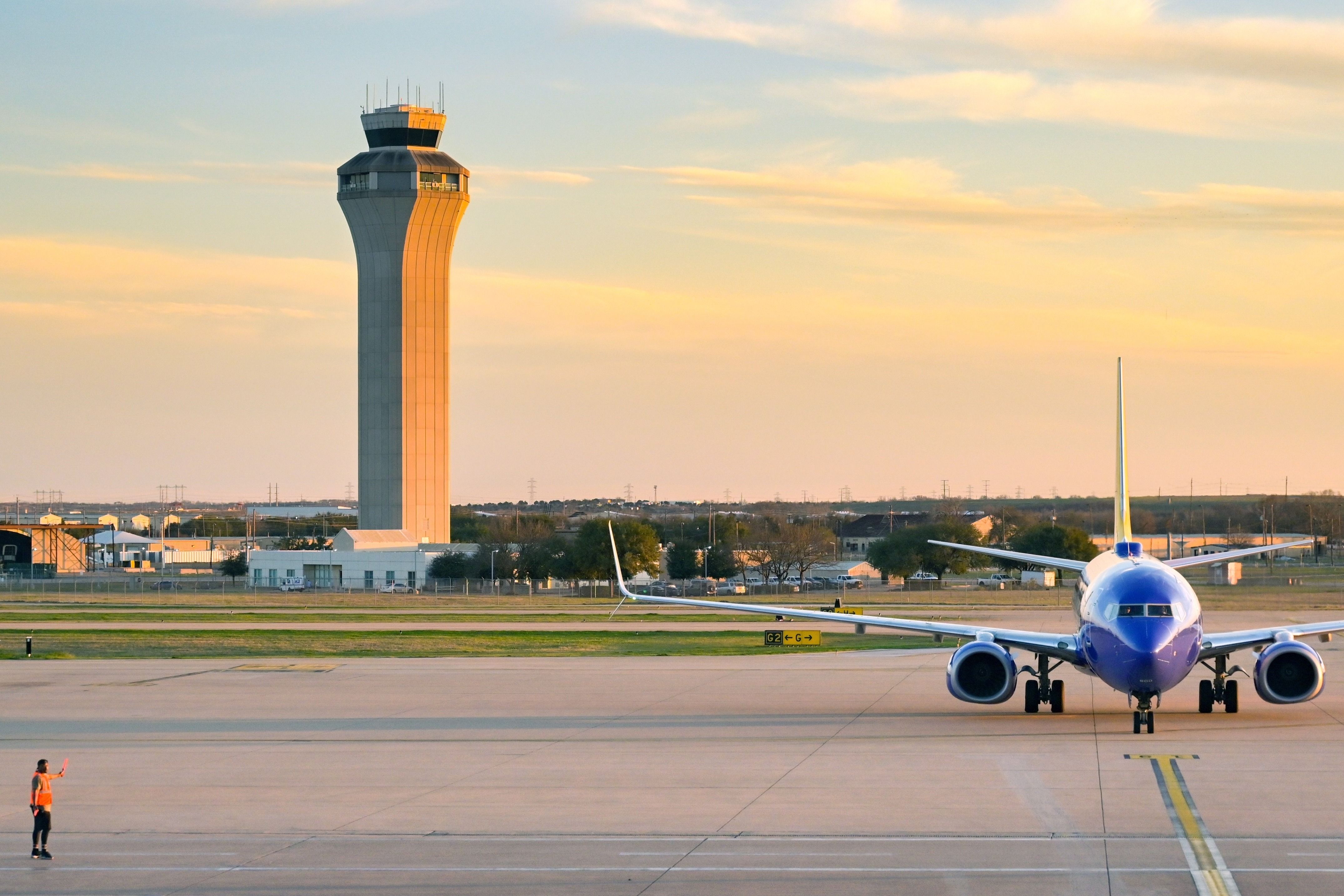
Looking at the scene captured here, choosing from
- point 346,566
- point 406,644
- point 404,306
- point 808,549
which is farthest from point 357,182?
point 406,644

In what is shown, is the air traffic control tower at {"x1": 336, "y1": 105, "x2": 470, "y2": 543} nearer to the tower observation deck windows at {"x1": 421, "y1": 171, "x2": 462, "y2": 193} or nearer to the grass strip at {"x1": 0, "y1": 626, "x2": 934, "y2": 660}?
the tower observation deck windows at {"x1": 421, "y1": 171, "x2": 462, "y2": 193}

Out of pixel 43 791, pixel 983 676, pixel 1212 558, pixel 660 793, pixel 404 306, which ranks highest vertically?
pixel 404 306

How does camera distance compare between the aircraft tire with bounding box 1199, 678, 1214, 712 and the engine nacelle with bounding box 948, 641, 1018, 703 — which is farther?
the aircraft tire with bounding box 1199, 678, 1214, 712

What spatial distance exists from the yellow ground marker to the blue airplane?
2793 mm

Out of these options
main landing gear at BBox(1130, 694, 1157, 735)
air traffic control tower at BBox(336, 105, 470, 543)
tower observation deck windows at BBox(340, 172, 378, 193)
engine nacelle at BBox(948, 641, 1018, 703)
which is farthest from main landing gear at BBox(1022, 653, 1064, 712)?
tower observation deck windows at BBox(340, 172, 378, 193)

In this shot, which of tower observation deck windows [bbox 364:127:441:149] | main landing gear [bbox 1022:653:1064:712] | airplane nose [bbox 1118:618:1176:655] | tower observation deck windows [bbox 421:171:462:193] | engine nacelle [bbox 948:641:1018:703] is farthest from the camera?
tower observation deck windows [bbox 364:127:441:149]

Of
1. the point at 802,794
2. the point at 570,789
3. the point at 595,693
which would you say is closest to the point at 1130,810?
the point at 802,794

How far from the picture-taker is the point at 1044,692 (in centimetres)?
3769

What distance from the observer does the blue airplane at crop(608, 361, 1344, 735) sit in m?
31.7

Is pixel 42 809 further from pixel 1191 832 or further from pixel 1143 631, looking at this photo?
pixel 1143 631

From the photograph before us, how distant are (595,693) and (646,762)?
1477 cm

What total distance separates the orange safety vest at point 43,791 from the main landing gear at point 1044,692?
23.1m

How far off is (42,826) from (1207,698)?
2656 cm

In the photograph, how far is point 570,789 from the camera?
25938 millimetres
